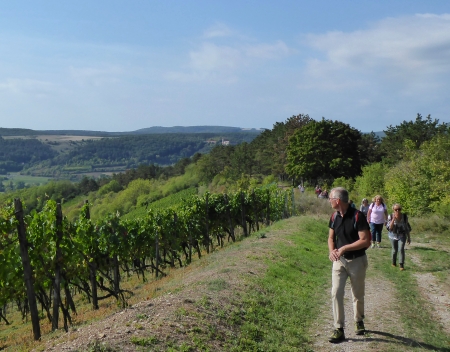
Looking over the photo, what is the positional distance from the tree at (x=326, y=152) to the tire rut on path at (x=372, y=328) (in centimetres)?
4847

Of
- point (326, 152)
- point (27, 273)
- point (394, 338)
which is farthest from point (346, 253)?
point (326, 152)

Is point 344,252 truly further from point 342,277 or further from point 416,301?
point 416,301

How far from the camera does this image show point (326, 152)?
57.7 m

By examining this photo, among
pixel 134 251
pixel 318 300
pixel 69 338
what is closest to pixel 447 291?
pixel 318 300

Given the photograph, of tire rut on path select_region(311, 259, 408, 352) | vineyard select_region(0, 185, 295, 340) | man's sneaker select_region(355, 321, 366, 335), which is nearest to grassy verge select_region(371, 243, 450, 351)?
tire rut on path select_region(311, 259, 408, 352)

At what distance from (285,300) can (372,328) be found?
2029mm

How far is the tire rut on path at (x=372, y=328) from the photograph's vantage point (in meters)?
6.39

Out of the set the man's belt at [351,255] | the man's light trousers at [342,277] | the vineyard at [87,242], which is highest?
the man's belt at [351,255]

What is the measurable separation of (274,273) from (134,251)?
32.0ft

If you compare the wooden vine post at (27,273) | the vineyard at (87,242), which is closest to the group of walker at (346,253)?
the vineyard at (87,242)

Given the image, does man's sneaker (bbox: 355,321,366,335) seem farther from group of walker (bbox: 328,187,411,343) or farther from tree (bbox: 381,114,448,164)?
tree (bbox: 381,114,448,164)

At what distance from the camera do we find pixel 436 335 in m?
7.13

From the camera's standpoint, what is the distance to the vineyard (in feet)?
32.8

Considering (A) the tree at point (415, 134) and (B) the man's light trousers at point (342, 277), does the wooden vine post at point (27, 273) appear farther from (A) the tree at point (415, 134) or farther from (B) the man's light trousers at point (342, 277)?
(A) the tree at point (415, 134)
